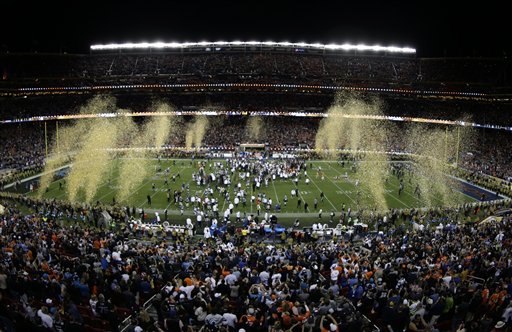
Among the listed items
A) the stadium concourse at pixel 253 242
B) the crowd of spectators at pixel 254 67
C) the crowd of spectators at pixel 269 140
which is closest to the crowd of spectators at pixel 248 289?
the stadium concourse at pixel 253 242

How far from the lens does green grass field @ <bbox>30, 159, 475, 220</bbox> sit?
26797mm

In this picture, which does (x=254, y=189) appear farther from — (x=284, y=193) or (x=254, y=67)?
(x=254, y=67)

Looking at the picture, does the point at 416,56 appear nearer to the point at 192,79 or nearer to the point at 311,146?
the point at 311,146

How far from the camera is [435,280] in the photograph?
997 cm

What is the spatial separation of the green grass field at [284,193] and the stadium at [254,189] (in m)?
0.22

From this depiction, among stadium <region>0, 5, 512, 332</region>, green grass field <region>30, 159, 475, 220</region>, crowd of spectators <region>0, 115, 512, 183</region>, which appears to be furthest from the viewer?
crowd of spectators <region>0, 115, 512, 183</region>

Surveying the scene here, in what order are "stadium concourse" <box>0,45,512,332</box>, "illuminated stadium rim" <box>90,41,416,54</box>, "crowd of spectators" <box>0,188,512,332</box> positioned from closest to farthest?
"crowd of spectators" <box>0,188,512,332</box>, "stadium concourse" <box>0,45,512,332</box>, "illuminated stadium rim" <box>90,41,416,54</box>

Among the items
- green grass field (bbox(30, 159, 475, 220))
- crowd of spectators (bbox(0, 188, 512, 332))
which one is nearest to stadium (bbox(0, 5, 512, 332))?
crowd of spectators (bbox(0, 188, 512, 332))

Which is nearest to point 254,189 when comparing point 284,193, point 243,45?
point 284,193

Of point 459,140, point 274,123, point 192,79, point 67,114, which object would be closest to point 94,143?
point 67,114

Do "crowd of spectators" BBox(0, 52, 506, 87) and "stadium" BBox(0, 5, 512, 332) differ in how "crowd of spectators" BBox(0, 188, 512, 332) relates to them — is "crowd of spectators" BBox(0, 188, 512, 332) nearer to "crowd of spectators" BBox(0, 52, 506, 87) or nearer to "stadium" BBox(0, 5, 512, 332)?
"stadium" BBox(0, 5, 512, 332)

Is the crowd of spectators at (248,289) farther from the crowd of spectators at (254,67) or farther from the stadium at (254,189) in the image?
the crowd of spectators at (254,67)

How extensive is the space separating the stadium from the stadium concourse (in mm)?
74

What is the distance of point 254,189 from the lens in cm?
3095
